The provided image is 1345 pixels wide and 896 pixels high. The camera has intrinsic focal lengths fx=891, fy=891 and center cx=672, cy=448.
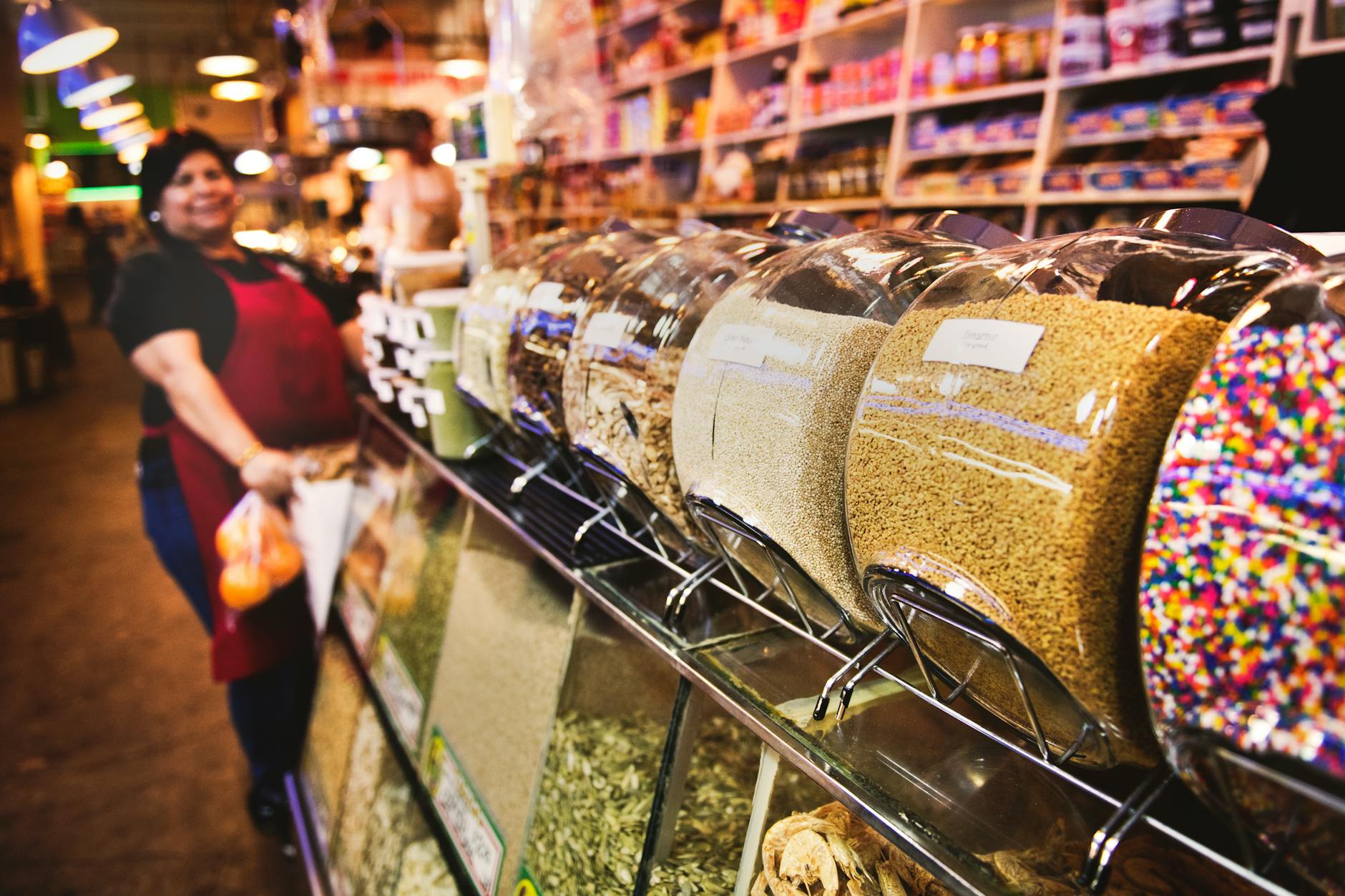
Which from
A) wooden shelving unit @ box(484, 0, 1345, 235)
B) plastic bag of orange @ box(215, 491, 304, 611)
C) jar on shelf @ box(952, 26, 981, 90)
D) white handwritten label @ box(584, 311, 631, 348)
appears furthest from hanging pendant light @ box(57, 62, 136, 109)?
white handwritten label @ box(584, 311, 631, 348)

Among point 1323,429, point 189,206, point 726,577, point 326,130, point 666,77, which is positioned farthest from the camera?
point 666,77

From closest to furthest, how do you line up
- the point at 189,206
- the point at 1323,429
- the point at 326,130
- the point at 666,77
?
1. the point at 1323,429
2. the point at 189,206
3. the point at 326,130
4. the point at 666,77

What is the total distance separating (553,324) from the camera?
3.48 ft

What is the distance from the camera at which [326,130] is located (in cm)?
294

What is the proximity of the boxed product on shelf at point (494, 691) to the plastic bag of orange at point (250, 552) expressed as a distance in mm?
1114

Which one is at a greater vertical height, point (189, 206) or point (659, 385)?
point (189, 206)

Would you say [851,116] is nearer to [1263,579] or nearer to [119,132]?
[1263,579]

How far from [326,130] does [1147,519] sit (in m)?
3.04

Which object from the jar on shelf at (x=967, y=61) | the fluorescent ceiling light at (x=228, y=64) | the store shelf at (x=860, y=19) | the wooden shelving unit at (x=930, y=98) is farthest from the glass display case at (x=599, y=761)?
the fluorescent ceiling light at (x=228, y=64)

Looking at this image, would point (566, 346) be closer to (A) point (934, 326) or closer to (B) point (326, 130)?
(A) point (934, 326)

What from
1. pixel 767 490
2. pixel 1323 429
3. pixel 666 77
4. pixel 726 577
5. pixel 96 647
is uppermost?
pixel 666 77

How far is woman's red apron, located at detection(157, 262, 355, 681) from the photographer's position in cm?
244

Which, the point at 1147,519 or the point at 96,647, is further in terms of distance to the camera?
the point at 96,647

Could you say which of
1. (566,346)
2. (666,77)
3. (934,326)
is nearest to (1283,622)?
(934,326)
